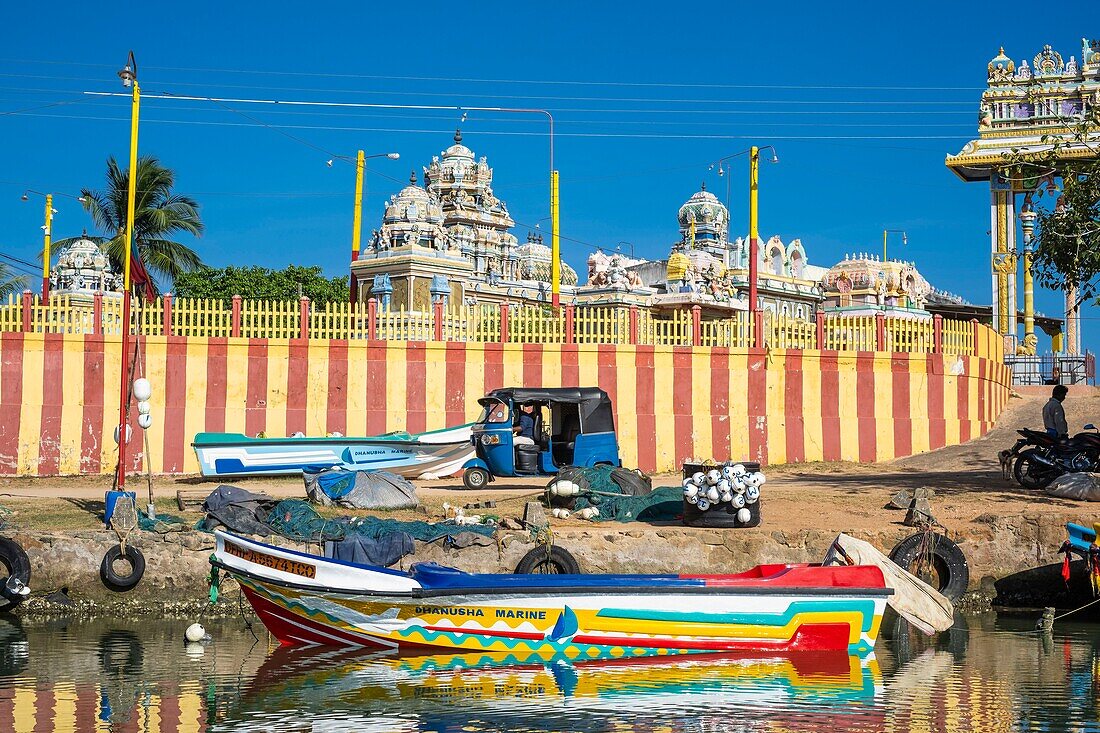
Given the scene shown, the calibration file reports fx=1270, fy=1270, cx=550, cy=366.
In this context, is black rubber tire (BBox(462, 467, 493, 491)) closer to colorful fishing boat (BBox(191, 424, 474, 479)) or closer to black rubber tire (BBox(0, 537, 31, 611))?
colorful fishing boat (BBox(191, 424, 474, 479))

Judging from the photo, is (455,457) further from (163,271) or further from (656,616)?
(163,271)

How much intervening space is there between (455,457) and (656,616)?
997 cm

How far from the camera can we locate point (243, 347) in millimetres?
25609

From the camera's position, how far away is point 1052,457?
20.8 m

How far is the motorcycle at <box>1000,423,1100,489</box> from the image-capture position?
20531 millimetres

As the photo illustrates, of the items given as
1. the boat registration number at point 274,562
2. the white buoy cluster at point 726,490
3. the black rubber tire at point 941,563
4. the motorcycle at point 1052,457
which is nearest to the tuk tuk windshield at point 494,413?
the white buoy cluster at point 726,490

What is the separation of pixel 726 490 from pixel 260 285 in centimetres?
4641

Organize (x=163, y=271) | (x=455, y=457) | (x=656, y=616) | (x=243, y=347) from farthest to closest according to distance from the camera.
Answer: (x=163, y=271), (x=243, y=347), (x=455, y=457), (x=656, y=616)

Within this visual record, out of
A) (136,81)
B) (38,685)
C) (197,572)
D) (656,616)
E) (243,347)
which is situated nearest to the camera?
(38,685)

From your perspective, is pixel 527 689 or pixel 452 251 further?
pixel 452 251

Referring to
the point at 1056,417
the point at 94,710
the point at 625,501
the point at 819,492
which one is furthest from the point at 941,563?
the point at 94,710

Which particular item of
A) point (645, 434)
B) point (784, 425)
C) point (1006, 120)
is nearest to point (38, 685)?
point (645, 434)

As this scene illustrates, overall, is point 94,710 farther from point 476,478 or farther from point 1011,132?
point 1011,132

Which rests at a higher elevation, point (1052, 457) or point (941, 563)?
point (1052, 457)
